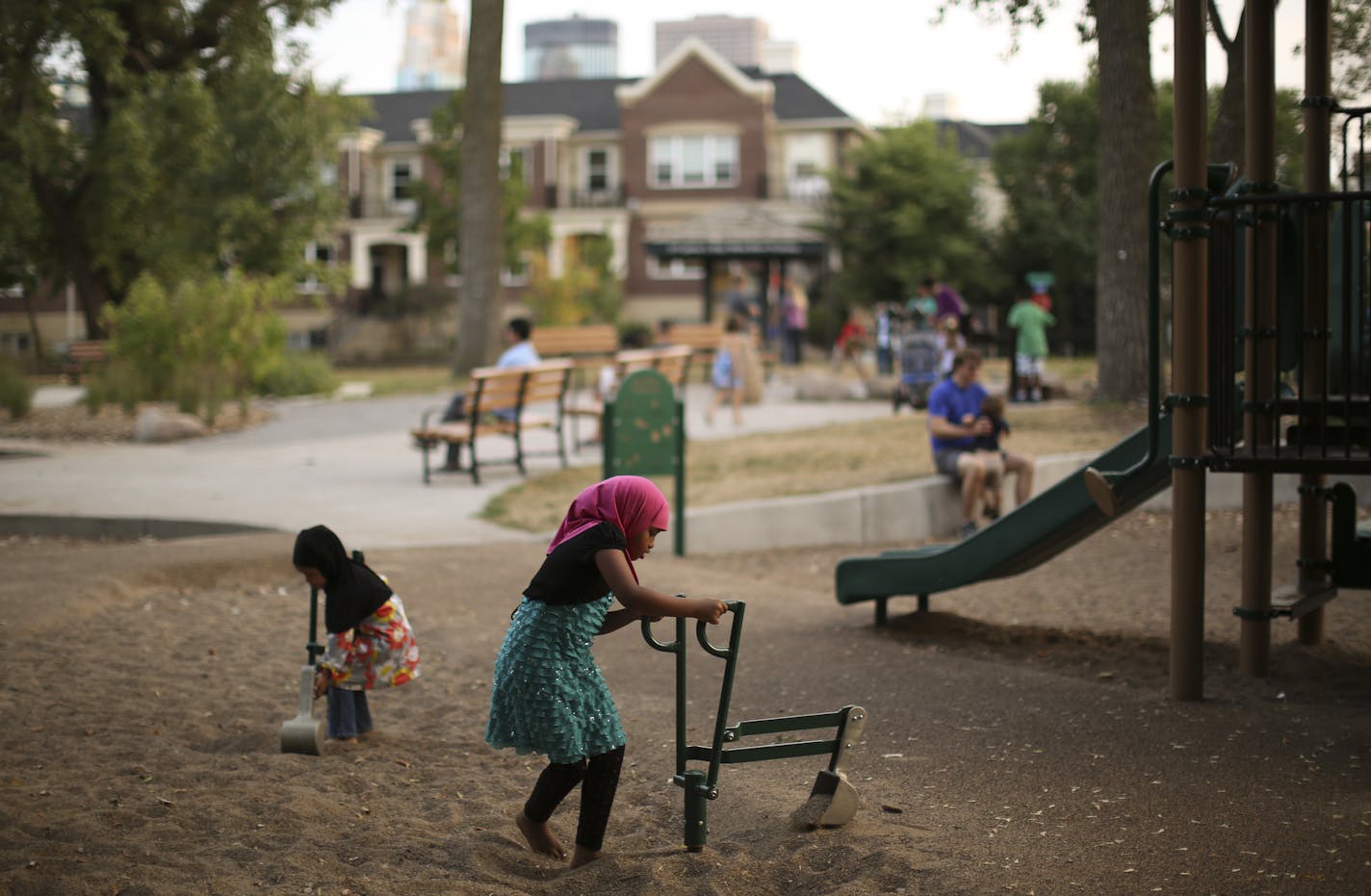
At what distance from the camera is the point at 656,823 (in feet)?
16.3

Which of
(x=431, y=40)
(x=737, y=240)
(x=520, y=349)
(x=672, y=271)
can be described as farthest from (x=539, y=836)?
(x=431, y=40)

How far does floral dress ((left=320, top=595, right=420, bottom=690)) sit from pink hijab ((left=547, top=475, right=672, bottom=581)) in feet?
5.92

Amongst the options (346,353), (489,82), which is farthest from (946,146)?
(489,82)

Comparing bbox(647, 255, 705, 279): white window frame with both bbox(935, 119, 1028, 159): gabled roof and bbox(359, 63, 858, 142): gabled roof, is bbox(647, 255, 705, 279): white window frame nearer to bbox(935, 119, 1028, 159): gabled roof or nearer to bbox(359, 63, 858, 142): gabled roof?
bbox(359, 63, 858, 142): gabled roof

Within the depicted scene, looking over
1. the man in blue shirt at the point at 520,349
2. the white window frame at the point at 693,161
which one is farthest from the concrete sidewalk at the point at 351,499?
the white window frame at the point at 693,161

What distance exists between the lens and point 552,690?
431cm

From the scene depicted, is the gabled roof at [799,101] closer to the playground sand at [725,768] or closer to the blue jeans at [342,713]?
the playground sand at [725,768]

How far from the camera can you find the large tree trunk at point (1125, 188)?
1487 centimetres

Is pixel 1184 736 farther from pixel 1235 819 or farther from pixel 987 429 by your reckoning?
pixel 987 429

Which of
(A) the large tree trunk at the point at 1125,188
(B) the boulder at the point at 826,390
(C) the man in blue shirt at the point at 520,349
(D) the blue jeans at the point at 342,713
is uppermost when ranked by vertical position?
(A) the large tree trunk at the point at 1125,188

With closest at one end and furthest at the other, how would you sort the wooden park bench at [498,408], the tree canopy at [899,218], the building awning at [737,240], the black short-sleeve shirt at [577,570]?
1. the black short-sleeve shirt at [577,570]
2. the wooden park bench at [498,408]
3. the building awning at [737,240]
4. the tree canopy at [899,218]

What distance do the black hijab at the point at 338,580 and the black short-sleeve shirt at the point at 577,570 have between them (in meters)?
1.58

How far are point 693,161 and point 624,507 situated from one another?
48970mm

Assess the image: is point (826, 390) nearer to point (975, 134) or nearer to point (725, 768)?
point (725, 768)
